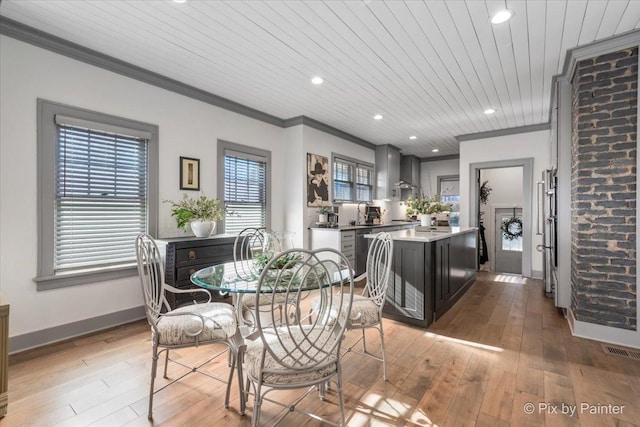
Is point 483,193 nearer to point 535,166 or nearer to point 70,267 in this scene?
point 535,166

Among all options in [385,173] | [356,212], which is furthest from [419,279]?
[385,173]

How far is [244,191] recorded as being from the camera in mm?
4719

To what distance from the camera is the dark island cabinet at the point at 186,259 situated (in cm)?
330

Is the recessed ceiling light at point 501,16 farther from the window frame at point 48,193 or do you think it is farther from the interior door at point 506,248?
the interior door at point 506,248

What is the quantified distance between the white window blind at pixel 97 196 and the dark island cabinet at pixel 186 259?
449mm

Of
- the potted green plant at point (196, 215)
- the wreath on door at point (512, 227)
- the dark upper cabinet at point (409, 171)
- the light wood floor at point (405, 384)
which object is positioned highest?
the dark upper cabinet at point (409, 171)

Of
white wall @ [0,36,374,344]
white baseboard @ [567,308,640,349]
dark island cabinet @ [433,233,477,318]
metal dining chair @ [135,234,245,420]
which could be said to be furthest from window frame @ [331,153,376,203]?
metal dining chair @ [135,234,245,420]

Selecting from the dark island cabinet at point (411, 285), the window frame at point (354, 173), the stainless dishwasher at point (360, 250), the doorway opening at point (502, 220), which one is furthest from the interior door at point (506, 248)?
the dark island cabinet at point (411, 285)

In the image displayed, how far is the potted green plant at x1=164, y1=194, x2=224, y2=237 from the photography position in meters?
3.62

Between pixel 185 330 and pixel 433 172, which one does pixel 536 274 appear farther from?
pixel 185 330

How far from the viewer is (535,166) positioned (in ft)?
18.9

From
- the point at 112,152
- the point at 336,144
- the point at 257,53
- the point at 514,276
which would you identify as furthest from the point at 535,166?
the point at 112,152

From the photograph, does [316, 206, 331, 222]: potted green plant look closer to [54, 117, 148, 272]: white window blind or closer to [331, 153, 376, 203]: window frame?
[331, 153, 376, 203]: window frame

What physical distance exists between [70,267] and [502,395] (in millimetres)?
3862
